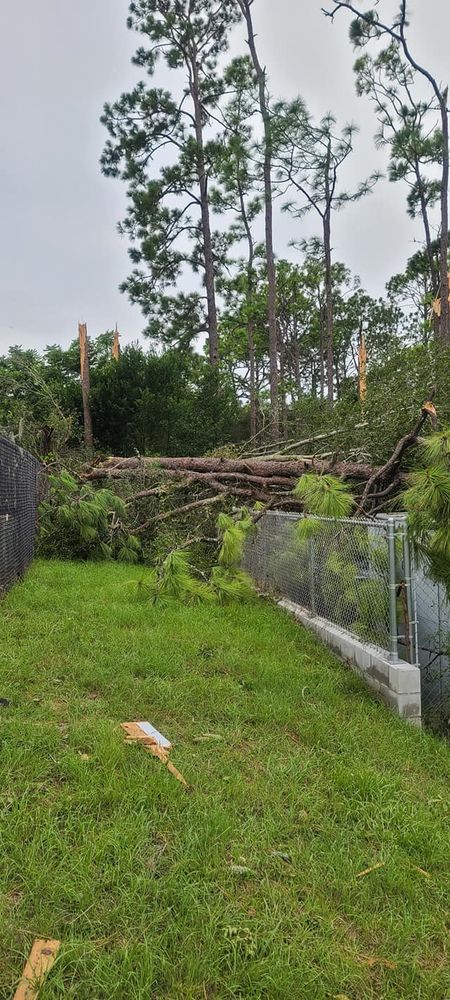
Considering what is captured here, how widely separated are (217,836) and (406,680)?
76.4 inches

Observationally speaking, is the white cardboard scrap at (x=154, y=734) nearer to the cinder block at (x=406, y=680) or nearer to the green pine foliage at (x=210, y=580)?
the cinder block at (x=406, y=680)

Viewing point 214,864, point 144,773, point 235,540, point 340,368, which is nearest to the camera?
point 214,864

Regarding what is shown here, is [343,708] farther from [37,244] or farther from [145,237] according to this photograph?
[145,237]

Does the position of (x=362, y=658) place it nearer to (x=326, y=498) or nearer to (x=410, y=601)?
(x=410, y=601)

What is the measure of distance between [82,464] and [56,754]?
26.9ft

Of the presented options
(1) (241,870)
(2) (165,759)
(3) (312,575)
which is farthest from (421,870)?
(3) (312,575)

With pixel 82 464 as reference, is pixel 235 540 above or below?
below

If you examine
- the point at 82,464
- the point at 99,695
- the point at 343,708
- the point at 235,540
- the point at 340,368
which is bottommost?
the point at 343,708

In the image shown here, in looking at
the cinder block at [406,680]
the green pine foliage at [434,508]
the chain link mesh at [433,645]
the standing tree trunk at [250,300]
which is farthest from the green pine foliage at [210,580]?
the standing tree trunk at [250,300]

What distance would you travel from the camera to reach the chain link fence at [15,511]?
5484 millimetres

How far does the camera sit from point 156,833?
2.10m

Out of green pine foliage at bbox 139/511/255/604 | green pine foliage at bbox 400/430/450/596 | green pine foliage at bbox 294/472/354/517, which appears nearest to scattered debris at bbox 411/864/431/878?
green pine foliage at bbox 400/430/450/596

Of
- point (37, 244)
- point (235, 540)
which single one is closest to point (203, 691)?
point (235, 540)

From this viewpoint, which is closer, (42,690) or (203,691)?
(42,690)
